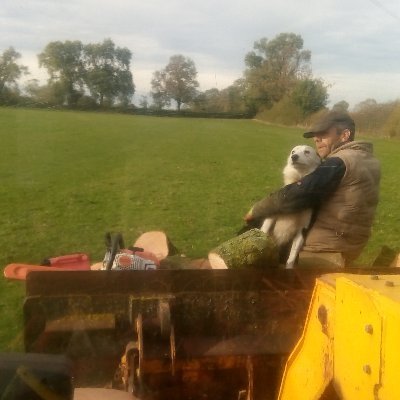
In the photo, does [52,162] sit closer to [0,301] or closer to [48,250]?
[48,250]

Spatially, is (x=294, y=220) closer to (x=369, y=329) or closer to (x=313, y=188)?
(x=313, y=188)

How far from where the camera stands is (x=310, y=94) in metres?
5.23

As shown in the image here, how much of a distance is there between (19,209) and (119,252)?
9542 millimetres

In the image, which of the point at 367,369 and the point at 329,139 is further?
the point at 329,139

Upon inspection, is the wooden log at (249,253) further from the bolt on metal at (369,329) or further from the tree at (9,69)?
the tree at (9,69)

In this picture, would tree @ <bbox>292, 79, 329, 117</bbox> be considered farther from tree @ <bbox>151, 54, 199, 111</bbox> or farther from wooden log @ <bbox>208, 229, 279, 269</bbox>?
wooden log @ <bbox>208, 229, 279, 269</bbox>

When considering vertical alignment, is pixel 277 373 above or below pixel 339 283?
below

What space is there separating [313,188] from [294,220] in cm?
45

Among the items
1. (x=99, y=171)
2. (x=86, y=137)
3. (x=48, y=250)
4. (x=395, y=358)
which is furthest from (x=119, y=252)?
(x=86, y=137)

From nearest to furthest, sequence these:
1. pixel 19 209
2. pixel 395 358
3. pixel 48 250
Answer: pixel 395 358, pixel 48 250, pixel 19 209

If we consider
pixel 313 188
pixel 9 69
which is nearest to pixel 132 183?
pixel 9 69

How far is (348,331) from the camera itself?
2131 mm

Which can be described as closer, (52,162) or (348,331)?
(348,331)

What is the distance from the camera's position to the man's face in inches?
172
